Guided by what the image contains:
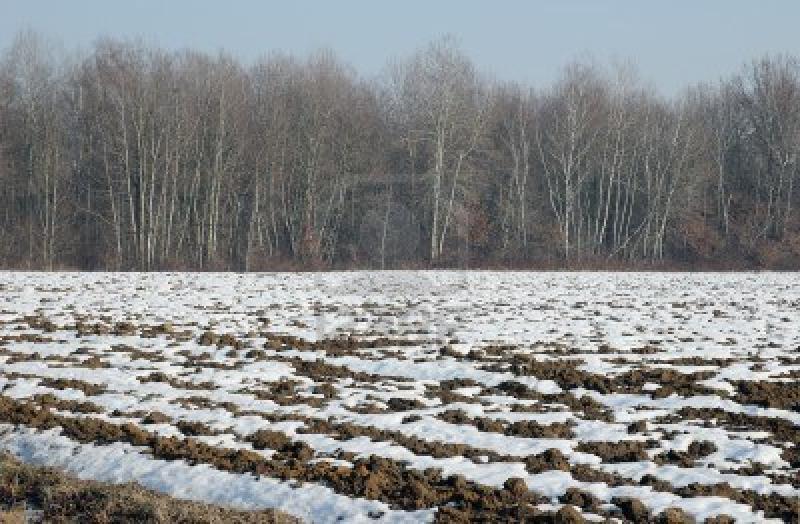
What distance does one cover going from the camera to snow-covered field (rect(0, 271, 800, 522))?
331 inches

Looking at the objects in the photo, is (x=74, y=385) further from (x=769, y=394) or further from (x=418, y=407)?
(x=769, y=394)

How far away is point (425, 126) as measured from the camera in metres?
50.3

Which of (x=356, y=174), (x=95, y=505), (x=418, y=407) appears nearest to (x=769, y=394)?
(x=418, y=407)

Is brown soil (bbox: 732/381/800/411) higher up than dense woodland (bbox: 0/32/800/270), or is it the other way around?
dense woodland (bbox: 0/32/800/270)

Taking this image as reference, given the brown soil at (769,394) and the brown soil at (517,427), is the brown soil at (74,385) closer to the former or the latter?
the brown soil at (517,427)

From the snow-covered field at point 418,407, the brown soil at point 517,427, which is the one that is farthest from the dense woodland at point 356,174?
the brown soil at point 517,427

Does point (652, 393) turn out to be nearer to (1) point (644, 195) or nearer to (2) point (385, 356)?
(2) point (385, 356)

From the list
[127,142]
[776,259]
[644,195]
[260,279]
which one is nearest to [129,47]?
[127,142]

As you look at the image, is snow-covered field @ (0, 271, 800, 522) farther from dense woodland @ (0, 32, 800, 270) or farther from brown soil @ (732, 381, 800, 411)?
dense woodland @ (0, 32, 800, 270)

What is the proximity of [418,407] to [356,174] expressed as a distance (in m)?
42.1

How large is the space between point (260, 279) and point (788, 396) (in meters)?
22.4

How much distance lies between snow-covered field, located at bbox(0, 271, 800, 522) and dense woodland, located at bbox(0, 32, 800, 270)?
27451mm

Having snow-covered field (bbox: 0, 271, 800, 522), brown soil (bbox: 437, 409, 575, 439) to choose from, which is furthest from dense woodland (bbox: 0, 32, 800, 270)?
brown soil (bbox: 437, 409, 575, 439)

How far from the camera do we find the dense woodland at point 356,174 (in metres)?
49.5
